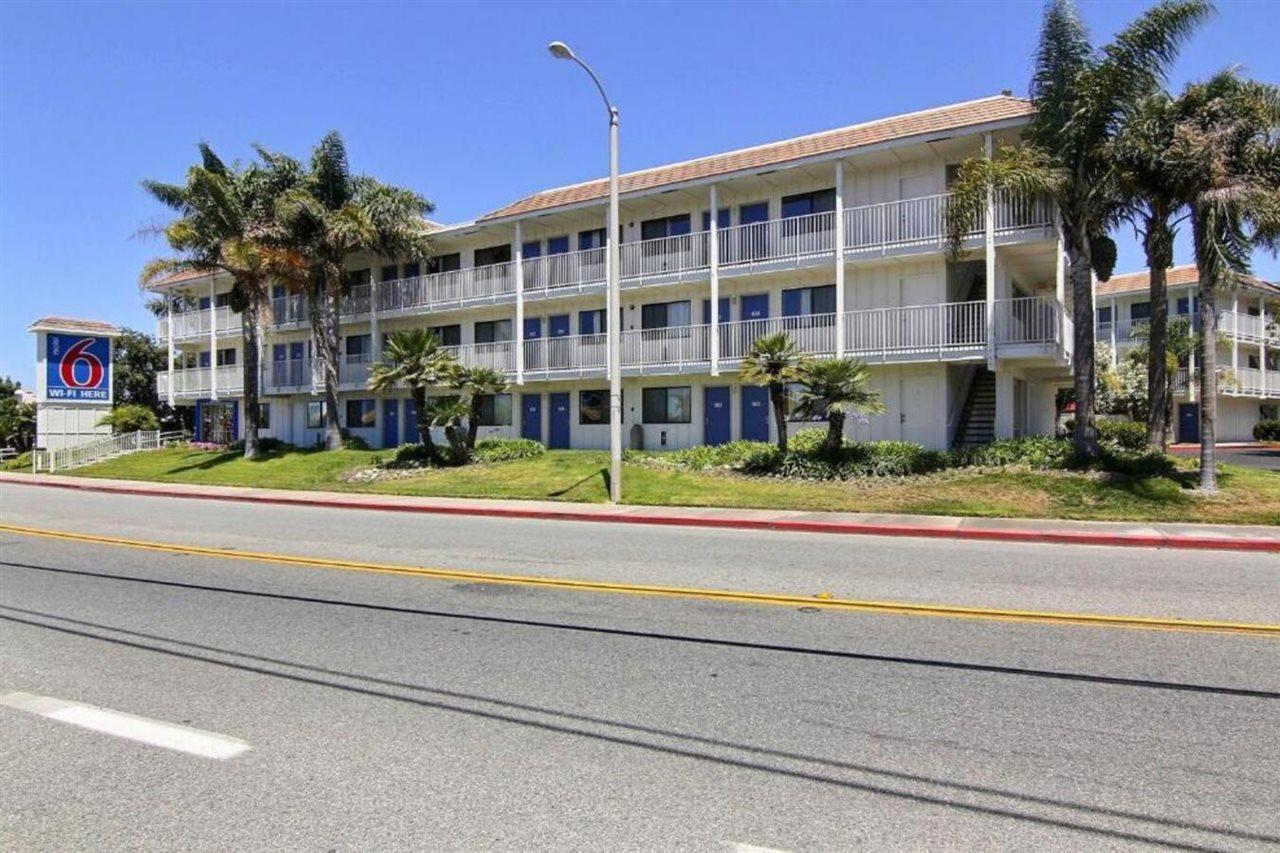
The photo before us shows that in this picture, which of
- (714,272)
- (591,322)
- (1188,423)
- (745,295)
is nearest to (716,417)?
(745,295)

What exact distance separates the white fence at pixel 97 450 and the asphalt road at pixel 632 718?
3137cm

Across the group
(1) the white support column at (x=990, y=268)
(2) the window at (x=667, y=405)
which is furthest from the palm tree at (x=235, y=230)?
(1) the white support column at (x=990, y=268)

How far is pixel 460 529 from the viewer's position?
49.6 ft

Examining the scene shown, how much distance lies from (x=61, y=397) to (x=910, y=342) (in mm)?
34036

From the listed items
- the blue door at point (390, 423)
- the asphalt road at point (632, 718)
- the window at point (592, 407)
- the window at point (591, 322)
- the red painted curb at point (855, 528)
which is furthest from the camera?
the blue door at point (390, 423)

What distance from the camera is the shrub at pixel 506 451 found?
25.9 metres

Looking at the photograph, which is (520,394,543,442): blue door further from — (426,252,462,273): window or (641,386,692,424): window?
(426,252,462,273): window

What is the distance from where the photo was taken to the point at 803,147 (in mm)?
26328

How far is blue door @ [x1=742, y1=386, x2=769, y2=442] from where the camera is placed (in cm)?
2598

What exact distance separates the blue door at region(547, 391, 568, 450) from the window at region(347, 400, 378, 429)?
29.5ft

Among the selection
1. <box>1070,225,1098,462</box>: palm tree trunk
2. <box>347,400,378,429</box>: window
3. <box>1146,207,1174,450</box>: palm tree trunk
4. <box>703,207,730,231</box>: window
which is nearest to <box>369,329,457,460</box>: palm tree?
<box>703,207,730,231</box>: window

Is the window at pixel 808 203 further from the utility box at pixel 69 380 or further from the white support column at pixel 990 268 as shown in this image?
the utility box at pixel 69 380

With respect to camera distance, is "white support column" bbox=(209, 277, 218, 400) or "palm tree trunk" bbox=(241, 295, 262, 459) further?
"white support column" bbox=(209, 277, 218, 400)

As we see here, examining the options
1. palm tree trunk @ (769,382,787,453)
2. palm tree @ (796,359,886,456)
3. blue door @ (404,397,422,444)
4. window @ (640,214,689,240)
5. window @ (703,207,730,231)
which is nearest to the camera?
palm tree @ (796,359,886,456)
